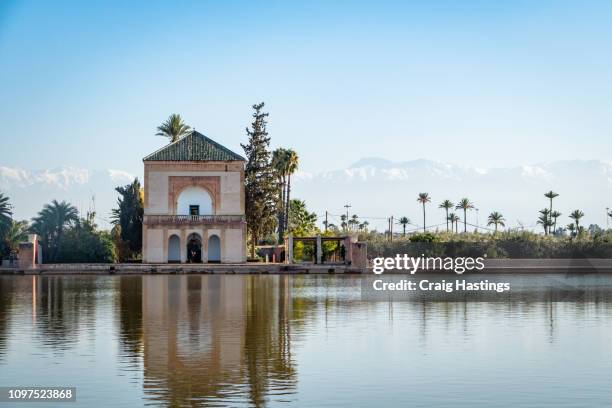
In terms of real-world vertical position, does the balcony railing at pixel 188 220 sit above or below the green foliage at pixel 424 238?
above

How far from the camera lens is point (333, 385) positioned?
452 inches

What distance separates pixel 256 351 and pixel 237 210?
34.9m

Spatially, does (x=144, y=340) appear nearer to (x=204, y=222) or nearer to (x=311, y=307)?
(x=311, y=307)

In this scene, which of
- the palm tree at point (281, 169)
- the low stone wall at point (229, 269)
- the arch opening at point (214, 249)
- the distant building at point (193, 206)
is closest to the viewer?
the low stone wall at point (229, 269)

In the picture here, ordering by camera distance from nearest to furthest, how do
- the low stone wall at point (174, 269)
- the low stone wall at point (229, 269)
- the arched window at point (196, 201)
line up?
1. the low stone wall at point (174, 269)
2. the low stone wall at point (229, 269)
3. the arched window at point (196, 201)

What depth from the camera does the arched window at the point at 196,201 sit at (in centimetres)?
4925

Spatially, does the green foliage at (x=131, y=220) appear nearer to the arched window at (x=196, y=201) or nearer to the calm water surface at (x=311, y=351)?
the arched window at (x=196, y=201)

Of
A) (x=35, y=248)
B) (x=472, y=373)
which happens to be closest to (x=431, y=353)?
(x=472, y=373)

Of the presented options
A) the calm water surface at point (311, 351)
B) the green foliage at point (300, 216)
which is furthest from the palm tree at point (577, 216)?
the calm water surface at point (311, 351)

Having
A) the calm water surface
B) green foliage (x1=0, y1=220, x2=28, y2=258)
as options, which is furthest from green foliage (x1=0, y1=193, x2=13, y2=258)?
the calm water surface

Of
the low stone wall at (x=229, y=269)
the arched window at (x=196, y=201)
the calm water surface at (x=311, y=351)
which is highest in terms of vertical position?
the arched window at (x=196, y=201)

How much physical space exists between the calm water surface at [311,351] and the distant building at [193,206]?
23342 mm

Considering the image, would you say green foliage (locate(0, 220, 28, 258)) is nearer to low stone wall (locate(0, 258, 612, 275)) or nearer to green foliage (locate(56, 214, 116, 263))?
green foliage (locate(56, 214, 116, 263))

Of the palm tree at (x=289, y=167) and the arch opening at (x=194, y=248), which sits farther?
the palm tree at (x=289, y=167)
